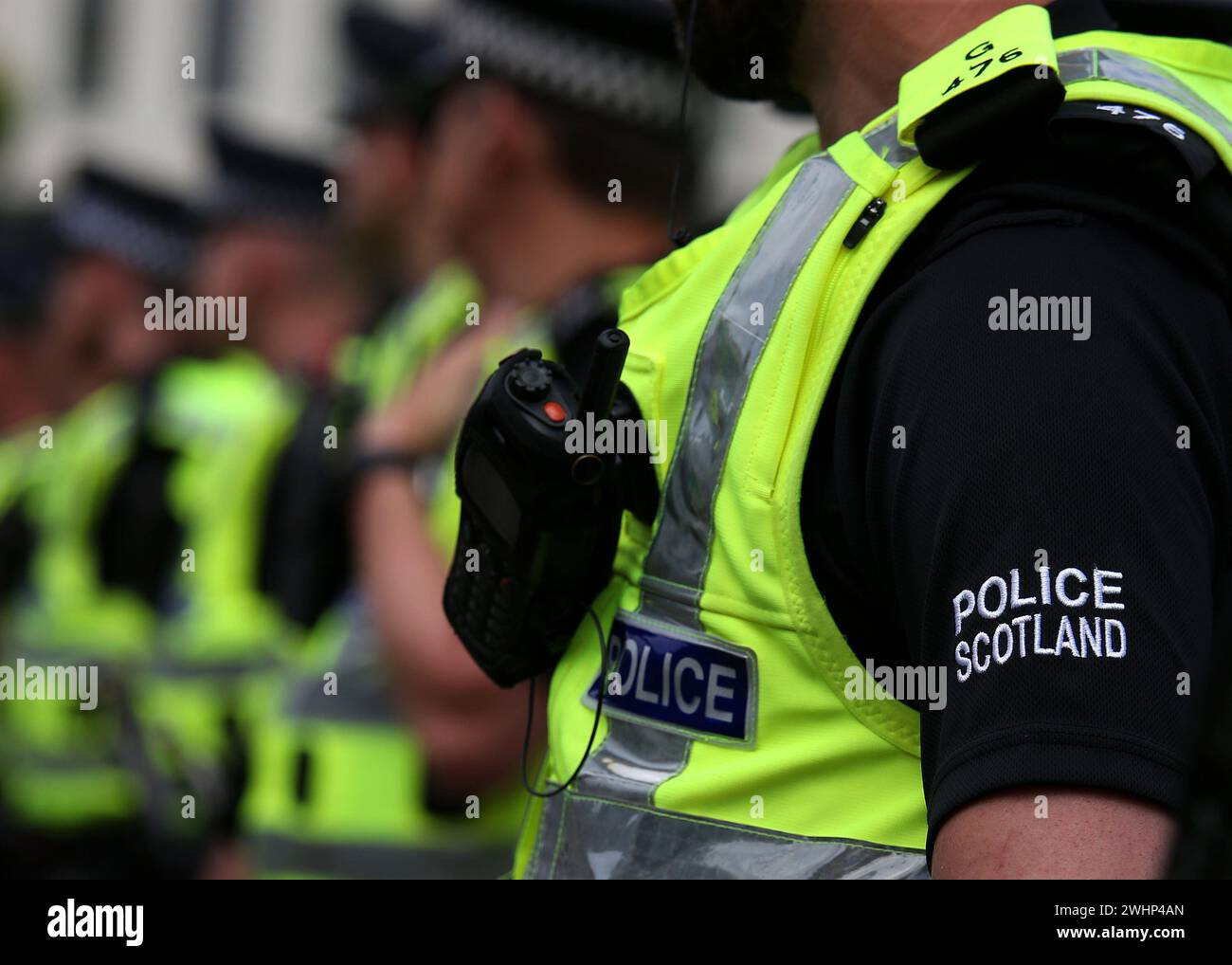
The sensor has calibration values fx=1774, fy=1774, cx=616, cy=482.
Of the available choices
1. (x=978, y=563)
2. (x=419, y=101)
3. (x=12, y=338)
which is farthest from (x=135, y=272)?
(x=978, y=563)

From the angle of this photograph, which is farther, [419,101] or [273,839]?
[419,101]

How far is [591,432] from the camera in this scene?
143cm

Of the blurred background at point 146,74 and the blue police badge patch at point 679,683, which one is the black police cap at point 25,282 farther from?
the blurred background at point 146,74

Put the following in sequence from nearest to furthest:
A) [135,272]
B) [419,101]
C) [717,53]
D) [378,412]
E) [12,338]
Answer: [717,53] < [378,412] < [419,101] < [135,272] < [12,338]

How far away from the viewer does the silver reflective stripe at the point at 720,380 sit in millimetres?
1354

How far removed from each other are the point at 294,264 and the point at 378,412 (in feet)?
10.3

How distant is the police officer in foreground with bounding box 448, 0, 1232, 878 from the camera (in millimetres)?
1083

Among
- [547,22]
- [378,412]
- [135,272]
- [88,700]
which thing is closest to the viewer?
[547,22]

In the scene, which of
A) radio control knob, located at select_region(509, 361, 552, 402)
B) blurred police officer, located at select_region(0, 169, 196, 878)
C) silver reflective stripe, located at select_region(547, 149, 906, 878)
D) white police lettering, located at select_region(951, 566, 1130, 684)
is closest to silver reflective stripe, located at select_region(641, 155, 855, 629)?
silver reflective stripe, located at select_region(547, 149, 906, 878)

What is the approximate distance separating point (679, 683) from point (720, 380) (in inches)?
9.4

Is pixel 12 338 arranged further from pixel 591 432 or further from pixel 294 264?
pixel 591 432
